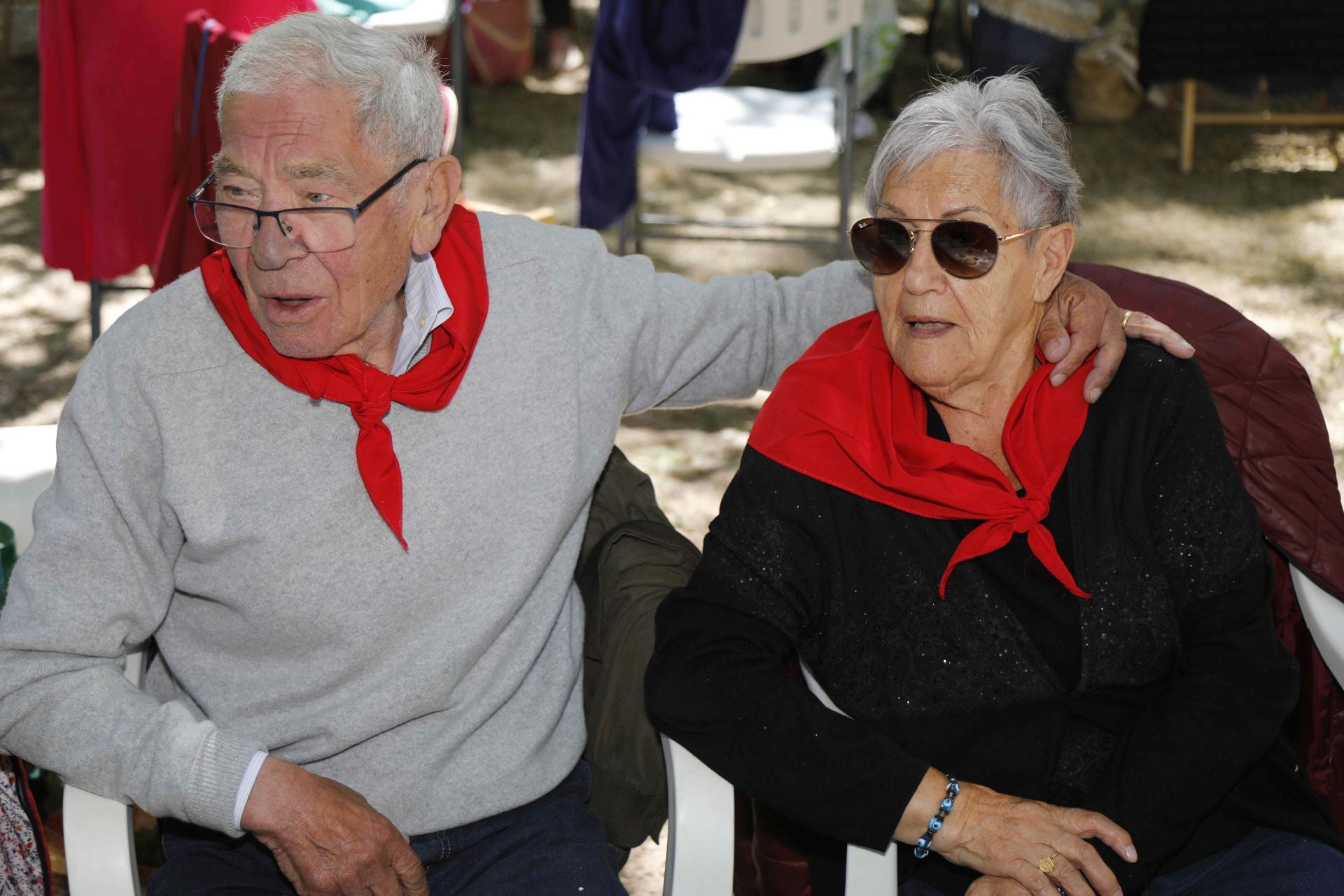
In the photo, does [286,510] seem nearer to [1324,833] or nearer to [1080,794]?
[1080,794]

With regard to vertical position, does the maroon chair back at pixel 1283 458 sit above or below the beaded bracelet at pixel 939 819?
above

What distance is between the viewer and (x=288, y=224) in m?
2.00

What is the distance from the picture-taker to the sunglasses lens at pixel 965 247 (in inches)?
79.8

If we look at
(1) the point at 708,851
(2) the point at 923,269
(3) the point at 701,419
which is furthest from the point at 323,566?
(3) the point at 701,419

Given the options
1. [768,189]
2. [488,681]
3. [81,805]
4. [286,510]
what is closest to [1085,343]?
[488,681]

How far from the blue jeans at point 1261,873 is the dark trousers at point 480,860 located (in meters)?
0.49

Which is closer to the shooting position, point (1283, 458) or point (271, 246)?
Answer: point (271, 246)

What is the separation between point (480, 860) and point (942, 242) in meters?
1.16

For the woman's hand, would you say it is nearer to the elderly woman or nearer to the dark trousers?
the elderly woman

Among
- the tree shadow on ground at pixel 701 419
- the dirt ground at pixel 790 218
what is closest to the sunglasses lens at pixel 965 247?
the dirt ground at pixel 790 218

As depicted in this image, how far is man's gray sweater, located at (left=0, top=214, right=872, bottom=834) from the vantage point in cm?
194

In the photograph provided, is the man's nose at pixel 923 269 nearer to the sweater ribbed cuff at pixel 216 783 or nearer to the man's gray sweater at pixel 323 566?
the man's gray sweater at pixel 323 566

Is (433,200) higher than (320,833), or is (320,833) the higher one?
(433,200)

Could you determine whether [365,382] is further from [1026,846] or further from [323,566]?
[1026,846]
